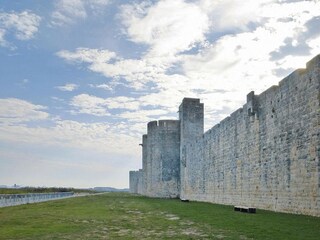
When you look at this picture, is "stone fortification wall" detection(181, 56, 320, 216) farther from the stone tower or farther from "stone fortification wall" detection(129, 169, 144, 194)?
"stone fortification wall" detection(129, 169, 144, 194)

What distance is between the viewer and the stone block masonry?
525 inches

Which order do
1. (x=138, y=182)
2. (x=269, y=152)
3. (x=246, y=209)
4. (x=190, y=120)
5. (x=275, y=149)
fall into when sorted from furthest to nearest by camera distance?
(x=138, y=182)
(x=190, y=120)
(x=269, y=152)
(x=275, y=149)
(x=246, y=209)

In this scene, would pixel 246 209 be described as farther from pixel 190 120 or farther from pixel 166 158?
pixel 166 158

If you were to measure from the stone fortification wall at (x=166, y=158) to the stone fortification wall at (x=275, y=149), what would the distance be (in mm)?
13114

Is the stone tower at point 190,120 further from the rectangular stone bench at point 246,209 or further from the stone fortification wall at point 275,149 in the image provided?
the rectangular stone bench at point 246,209

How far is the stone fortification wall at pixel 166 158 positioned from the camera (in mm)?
38812

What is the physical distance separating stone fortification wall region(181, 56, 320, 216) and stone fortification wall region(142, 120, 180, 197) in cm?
1311

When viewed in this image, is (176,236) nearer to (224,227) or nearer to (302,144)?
(224,227)

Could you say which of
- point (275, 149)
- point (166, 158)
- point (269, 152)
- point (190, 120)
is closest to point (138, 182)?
point (166, 158)

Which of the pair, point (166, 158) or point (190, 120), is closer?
point (190, 120)

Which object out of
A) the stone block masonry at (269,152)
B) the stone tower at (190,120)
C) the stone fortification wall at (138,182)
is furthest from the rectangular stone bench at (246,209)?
the stone fortification wall at (138,182)

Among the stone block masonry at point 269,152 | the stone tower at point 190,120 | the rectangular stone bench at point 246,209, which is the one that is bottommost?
the rectangular stone bench at point 246,209

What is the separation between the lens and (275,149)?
53.2 feet

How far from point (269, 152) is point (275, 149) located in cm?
65
